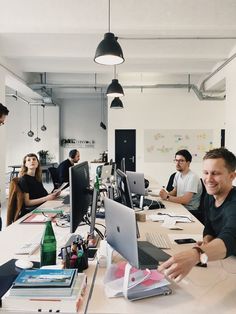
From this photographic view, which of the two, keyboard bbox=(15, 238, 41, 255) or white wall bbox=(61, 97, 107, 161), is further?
white wall bbox=(61, 97, 107, 161)

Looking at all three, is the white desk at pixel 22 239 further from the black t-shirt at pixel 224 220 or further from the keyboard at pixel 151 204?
the keyboard at pixel 151 204

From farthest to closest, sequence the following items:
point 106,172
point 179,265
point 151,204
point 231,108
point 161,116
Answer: point 161,116 → point 231,108 → point 106,172 → point 151,204 → point 179,265

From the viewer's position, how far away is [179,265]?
1.14 meters

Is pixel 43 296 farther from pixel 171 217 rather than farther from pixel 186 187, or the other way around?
pixel 186 187

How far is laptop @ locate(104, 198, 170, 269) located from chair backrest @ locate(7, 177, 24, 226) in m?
1.82

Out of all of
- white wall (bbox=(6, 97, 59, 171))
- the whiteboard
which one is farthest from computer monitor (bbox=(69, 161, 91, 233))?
white wall (bbox=(6, 97, 59, 171))

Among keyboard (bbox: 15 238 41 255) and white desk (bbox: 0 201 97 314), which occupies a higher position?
keyboard (bbox: 15 238 41 255)

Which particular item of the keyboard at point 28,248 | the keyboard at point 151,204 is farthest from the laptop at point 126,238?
the keyboard at point 151,204

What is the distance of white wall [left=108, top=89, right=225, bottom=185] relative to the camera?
31.1ft

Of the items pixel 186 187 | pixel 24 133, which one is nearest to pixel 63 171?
pixel 186 187

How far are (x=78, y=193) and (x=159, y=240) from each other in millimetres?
681

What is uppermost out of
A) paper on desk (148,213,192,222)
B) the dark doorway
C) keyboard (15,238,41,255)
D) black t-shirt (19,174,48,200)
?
the dark doorway

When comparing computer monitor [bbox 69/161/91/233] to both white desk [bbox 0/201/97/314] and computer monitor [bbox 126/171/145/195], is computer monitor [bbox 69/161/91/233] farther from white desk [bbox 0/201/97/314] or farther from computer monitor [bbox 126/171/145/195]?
computer monitor [bbox 126/171/145/195]

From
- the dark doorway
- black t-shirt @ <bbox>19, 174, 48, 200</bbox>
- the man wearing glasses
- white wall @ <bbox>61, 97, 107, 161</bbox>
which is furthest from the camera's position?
white wall @ <bbox>61, 97, 107, 161</bbox>
